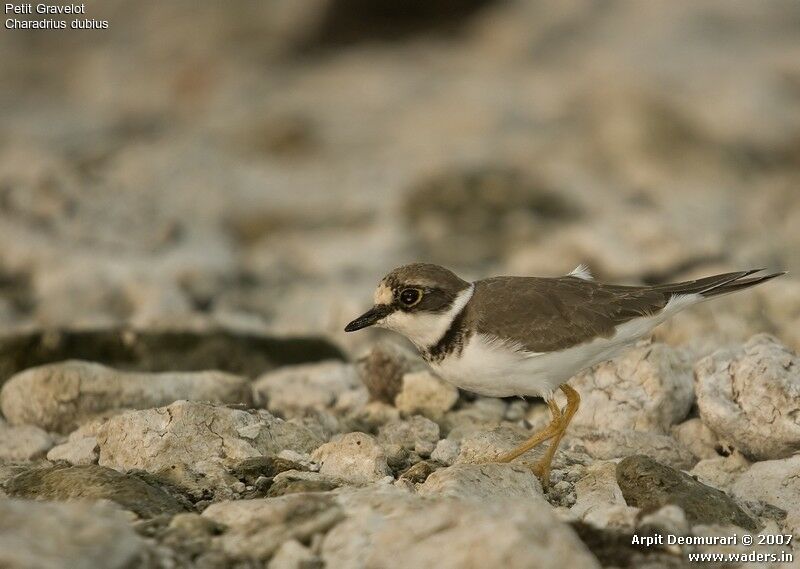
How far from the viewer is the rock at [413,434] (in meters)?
5.68

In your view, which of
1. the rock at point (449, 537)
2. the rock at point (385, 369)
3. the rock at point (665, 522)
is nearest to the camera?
the rock at point (449, 537)

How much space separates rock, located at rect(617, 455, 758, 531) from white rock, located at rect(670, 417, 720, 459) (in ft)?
2.72

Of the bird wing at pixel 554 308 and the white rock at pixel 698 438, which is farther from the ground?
the bird wing at pixel 554 308

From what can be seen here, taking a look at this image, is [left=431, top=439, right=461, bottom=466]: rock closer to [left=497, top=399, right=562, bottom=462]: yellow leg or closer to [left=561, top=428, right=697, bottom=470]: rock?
[left=497, top=399, right=562, bottom=462]: yellow leg

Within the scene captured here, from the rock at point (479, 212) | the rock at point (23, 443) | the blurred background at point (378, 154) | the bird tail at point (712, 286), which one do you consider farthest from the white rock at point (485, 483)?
the rock at point (479, 212)

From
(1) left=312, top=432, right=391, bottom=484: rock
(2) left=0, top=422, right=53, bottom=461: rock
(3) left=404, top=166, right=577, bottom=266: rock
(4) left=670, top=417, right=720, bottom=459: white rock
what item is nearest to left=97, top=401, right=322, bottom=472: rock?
(1) left=312, top=432, right=391, bottom=484: rock

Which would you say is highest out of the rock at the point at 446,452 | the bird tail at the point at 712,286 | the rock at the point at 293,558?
the bird tail at the point at 712,286

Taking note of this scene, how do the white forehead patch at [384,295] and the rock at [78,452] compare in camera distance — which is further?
the white forehead patch at [384,295]

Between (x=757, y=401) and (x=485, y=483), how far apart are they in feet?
5.53

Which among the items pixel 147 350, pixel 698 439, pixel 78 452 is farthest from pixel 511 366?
pixel 147 350

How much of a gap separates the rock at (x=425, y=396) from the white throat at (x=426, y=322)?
28.8 inches

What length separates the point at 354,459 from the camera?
5.23 meters

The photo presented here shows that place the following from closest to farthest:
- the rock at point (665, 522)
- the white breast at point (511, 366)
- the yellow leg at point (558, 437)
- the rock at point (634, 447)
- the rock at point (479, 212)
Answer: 1. the rock at point (665, 522)
2. the yellow leg at point (558, 437)
3. the white breast at point (511, 366)
4. the rock at point (634, 447)
5. the rock at point (479, 212)

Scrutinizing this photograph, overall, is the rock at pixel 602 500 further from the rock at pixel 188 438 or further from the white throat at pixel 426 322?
the rock at pixel 188 438
